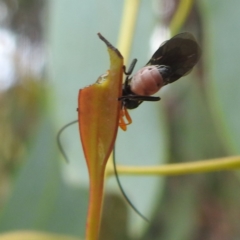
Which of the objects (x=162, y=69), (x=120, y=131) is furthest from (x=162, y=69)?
(x=120, y=131)

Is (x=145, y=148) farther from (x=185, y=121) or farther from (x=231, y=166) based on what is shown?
(x=185, y=121)

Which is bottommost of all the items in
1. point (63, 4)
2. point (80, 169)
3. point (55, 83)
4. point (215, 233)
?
point (215, 233)

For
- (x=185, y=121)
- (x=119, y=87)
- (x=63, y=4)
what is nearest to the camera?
(x=119, y=87)

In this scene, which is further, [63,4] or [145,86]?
[63,4]

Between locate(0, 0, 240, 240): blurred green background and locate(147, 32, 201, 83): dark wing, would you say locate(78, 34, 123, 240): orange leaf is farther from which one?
locate(0, 0, 240, 240): blurred green background

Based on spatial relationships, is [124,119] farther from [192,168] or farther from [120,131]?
[120,131]

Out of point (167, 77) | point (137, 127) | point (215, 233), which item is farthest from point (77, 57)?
point (215, 233)

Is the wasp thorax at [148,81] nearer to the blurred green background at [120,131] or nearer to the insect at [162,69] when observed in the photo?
the insect at [162,69]

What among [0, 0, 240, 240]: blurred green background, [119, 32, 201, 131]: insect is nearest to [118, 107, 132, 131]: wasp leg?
[119, 32, 201, 131]: insect
